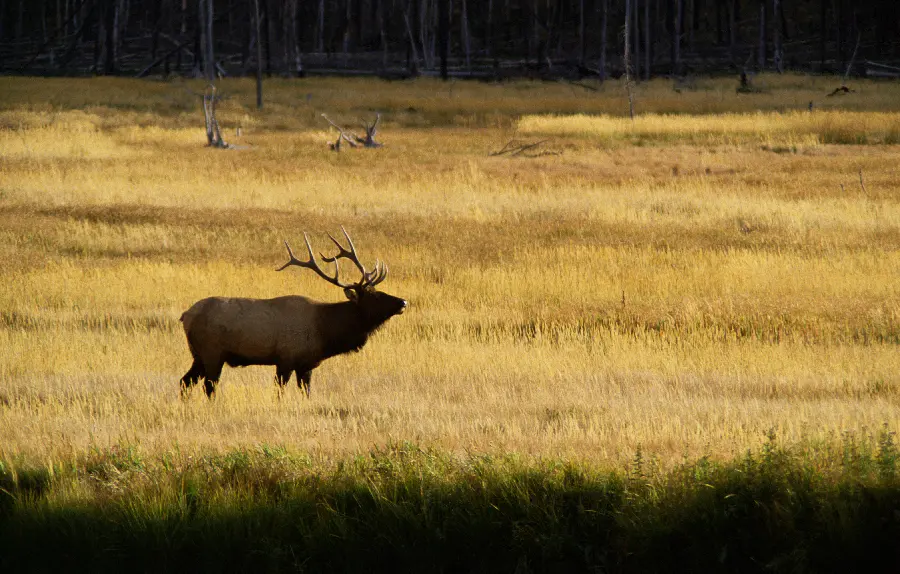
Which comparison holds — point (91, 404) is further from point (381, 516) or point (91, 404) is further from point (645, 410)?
point (645, 410)

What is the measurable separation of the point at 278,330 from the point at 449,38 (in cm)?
8249

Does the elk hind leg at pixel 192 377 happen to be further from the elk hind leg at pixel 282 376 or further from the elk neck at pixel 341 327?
the elk neck at pixel 341 327

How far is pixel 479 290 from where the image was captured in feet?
53.7

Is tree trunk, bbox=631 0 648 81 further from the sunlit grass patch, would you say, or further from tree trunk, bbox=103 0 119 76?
tree trunk, bbox=103 0 119 76

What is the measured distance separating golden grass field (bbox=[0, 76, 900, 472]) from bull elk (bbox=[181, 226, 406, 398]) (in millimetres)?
313

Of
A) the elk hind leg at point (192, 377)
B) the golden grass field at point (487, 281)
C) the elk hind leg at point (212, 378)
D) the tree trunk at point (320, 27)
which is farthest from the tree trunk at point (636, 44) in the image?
the elk hind leg at point (212, 378)

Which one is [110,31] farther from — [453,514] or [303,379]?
[453,514]

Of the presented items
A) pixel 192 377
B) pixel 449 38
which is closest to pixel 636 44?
pixel 449 38

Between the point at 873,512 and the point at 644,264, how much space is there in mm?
10981

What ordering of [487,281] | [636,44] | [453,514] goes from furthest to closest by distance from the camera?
[636,44]
[487,281]
[453,514]

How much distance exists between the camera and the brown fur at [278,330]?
9117mm

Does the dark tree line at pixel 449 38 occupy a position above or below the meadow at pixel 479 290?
above

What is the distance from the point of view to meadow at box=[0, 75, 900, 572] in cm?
863

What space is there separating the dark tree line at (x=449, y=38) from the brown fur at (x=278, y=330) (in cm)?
5145
